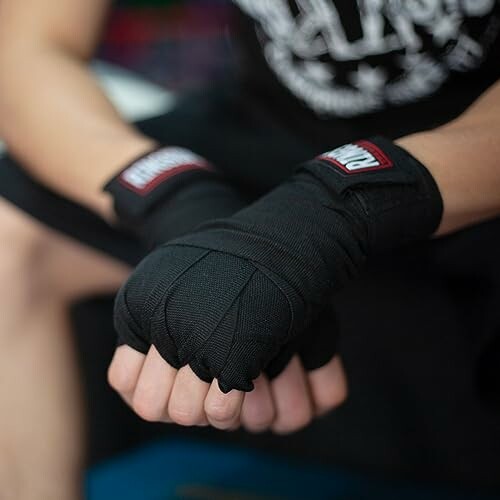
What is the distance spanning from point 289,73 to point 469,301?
29 cm

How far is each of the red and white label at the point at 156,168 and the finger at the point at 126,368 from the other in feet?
0.49

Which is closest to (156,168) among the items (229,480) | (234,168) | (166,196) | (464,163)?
(166,196)

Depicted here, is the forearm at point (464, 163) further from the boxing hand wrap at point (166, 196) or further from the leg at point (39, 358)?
the leg at point (39, 358)

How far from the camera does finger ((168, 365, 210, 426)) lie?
1.74 feet

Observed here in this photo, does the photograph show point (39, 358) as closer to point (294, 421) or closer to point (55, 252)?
point (55, 252)

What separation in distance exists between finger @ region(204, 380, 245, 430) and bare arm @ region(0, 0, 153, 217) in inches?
10.9

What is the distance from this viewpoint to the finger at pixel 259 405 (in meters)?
0.62

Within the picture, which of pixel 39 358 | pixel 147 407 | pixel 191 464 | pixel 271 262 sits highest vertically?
pixel 271 262

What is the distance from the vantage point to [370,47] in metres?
0.68

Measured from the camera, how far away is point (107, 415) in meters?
0.91

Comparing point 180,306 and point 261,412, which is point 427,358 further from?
point 180,306

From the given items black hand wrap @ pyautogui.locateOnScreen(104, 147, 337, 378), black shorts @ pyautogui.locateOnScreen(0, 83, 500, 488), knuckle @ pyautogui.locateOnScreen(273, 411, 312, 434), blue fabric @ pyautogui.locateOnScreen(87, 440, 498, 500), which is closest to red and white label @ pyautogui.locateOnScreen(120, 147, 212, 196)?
black hand wrap @ pyautogui.locateOnScreen(104, 147, 337, 378)

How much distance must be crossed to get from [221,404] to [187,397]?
0.09ft

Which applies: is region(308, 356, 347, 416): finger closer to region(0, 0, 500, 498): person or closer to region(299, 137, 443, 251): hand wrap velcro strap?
region(0, 0, 500, 498): person
